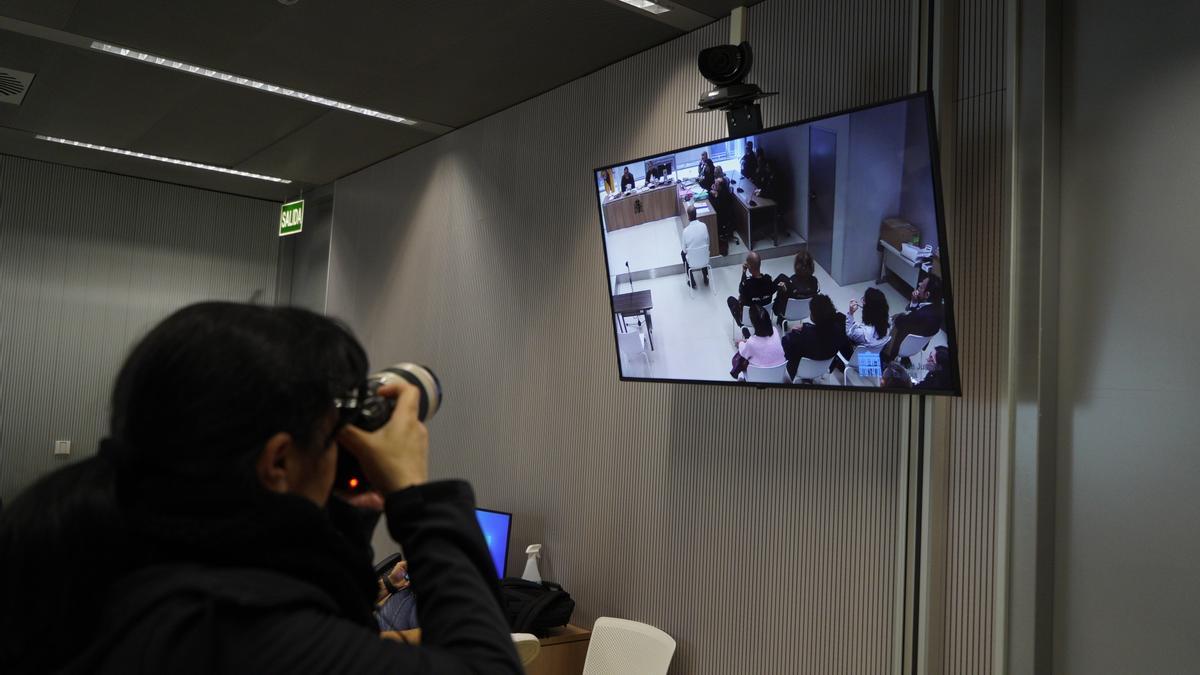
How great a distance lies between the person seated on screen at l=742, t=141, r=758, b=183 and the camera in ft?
8.63

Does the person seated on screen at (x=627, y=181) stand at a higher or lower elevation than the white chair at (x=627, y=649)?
higher

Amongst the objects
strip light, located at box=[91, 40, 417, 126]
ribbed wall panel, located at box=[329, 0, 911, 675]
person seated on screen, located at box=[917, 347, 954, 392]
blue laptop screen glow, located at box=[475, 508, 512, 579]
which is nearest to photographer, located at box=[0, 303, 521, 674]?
person seated on screen, located at box=[917, 347, 954, 392]

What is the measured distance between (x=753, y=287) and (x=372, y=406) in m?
1.93

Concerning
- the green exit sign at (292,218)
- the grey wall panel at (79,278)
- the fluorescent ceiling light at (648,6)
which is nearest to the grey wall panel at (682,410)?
the fluorescent ceiling light at (648,6)

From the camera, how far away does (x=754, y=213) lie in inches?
104

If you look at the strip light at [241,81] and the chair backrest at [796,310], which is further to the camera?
the strip light at [241,81]

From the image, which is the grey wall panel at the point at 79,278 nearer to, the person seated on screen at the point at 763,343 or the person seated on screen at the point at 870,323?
the person seated on screen at the point at 763,343

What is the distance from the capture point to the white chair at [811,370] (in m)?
2.52

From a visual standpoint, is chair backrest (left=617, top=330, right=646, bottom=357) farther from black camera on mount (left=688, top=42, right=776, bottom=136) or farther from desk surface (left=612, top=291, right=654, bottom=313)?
black camera on mount (left=688, top=42, right=776, bottom=136)

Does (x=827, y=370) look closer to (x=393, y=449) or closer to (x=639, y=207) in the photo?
(x=639, y=207)

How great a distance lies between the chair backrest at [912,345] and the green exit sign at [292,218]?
178 inches

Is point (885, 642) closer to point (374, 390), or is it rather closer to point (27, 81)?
point (374, 390)

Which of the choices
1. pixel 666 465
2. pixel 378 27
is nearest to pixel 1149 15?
pixel 666 465

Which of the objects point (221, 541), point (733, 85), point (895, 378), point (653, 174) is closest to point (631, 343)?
point (653, 174)
